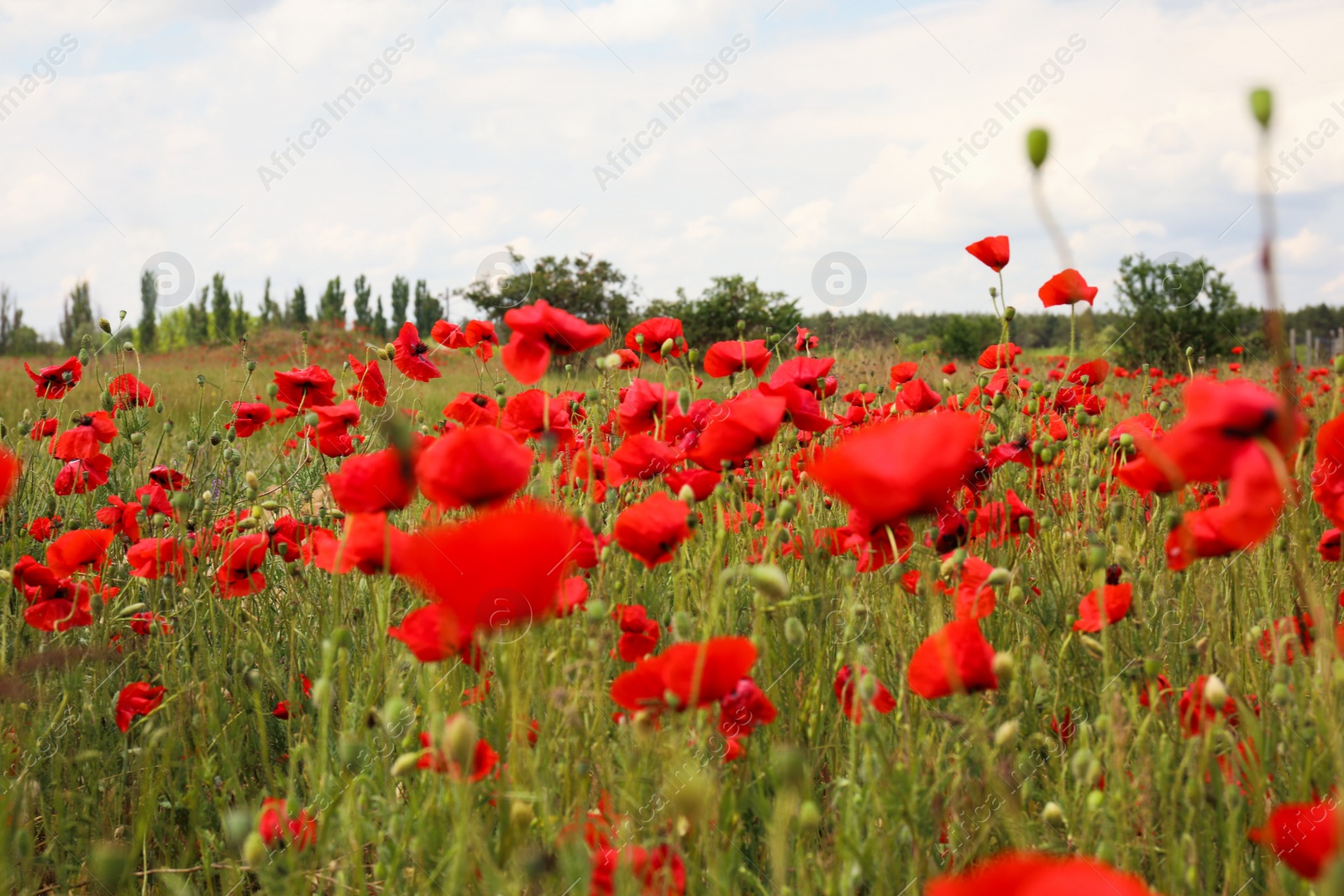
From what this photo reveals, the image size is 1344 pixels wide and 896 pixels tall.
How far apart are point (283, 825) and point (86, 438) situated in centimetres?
158

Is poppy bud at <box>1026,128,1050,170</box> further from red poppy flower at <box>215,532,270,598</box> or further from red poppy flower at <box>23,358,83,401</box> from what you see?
red poppy flower at <box>23,358,83,401</box>

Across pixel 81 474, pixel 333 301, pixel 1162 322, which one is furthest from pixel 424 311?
pixel 81 474

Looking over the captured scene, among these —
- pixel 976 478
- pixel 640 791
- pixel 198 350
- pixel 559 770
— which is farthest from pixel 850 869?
pixel 198 350

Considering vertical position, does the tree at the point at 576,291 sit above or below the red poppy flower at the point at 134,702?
above

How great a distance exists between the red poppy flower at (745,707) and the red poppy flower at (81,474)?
187 centimetres

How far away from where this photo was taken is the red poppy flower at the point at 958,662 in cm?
101

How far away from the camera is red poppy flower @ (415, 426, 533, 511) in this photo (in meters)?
0.93

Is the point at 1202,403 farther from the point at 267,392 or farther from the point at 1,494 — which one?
the point at 267,392

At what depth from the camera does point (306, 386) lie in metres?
2.00

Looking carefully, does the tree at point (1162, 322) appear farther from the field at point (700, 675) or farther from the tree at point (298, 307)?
the tree at point (298, 307)

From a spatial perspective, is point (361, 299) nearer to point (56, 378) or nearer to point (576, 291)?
point (576, 291)

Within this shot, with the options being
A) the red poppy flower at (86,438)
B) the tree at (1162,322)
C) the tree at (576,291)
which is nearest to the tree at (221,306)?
the tree at (576,291)

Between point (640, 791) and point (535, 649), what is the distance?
22 centimetres

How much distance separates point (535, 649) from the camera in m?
1.14
